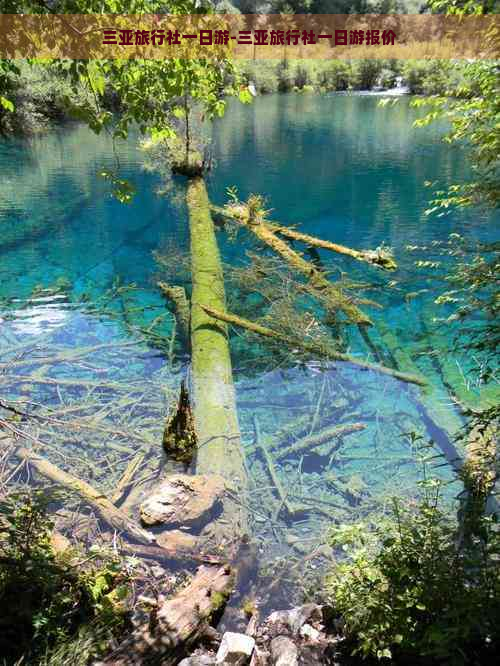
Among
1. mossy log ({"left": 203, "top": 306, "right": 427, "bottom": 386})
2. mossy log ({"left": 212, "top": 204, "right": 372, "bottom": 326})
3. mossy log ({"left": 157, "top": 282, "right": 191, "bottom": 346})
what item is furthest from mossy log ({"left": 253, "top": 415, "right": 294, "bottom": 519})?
mossy log ({"left": 212, "top": 204, "right": 372, "bottom": 326})

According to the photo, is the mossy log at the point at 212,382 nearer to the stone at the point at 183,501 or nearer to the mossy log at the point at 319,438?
the stone at the point at 183,501

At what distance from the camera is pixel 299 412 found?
21.9 feet

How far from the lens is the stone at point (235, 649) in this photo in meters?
3.36

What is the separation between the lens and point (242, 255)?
39.7 ft

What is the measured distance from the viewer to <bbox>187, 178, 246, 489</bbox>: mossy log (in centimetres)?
556

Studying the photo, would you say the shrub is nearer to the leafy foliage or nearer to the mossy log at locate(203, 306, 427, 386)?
the leafy foliage

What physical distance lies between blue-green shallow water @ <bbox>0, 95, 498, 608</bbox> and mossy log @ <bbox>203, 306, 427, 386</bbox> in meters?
0.14

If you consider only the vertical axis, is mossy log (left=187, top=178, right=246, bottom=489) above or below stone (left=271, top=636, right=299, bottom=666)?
above

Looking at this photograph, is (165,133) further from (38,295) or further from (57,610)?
(38,295)

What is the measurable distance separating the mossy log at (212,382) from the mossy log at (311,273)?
1560mm

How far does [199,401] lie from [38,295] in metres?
5.43

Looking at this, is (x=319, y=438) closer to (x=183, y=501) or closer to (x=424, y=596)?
(x=183, y=501)

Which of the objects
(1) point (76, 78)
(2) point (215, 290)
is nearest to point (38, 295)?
(2) point (215, 290)

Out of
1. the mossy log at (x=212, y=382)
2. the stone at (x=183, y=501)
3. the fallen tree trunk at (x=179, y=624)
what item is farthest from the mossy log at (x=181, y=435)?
Answer: the fallen tree trunk at (x=179, y=624)
